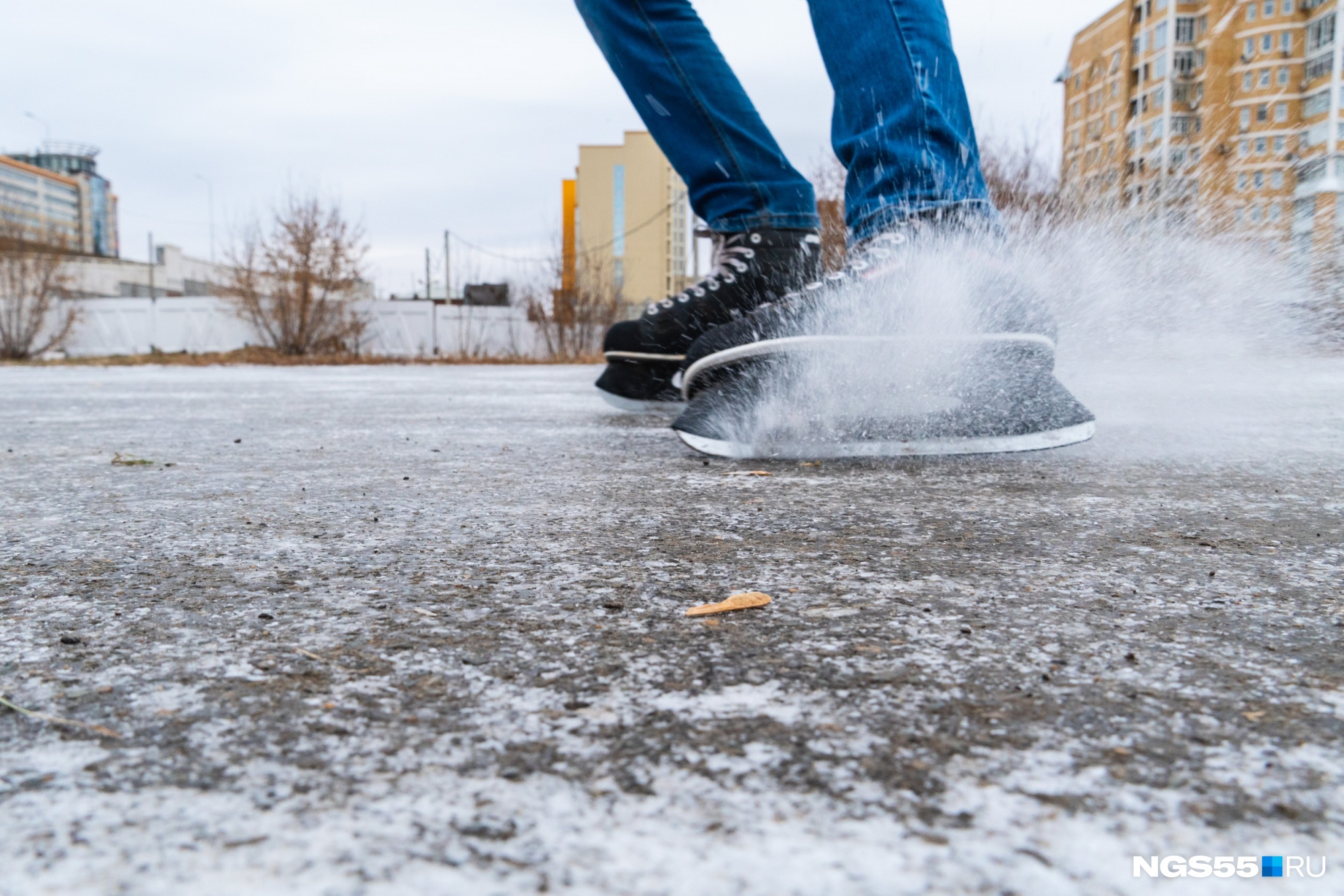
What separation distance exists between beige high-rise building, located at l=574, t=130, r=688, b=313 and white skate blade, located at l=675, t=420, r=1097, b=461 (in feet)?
84.6

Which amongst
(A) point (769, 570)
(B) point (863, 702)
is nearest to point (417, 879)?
(B) point (863, 702)

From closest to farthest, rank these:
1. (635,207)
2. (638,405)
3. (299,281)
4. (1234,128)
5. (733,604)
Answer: (733,604), (1234,128), (638,405), (299,281), (635,207)

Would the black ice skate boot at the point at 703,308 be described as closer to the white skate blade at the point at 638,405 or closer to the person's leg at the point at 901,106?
the white skate blade at the point at 638,405

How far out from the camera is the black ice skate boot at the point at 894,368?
116 cm

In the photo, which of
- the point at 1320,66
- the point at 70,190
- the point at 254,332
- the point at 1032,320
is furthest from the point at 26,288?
the point at 70,190

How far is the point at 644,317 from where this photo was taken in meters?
1.73

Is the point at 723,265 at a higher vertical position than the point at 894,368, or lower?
higher

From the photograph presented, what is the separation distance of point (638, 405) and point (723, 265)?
1.49ft

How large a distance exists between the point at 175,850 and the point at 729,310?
53.4 inches

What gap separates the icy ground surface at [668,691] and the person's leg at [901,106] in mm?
462

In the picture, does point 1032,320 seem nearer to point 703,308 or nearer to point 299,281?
point 703,308

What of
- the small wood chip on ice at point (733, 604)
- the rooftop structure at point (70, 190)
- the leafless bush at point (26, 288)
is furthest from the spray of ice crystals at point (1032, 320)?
the rooftop structure at point (70, 190)

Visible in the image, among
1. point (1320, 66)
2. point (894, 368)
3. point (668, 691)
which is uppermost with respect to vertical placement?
point (1320, 66)

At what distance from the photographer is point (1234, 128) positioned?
1.36 m
